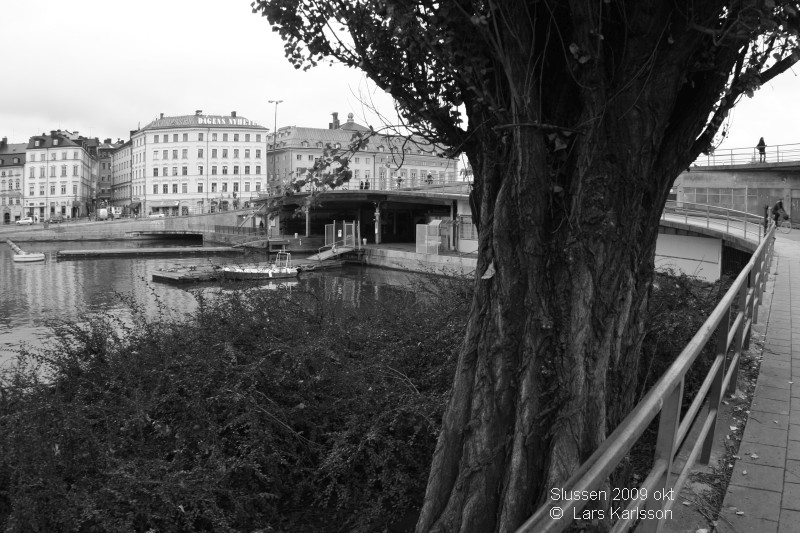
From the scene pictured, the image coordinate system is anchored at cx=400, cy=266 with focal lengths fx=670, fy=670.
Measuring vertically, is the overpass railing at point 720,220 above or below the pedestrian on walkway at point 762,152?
below

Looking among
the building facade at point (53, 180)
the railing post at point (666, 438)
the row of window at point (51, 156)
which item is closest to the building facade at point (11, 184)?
the building facade at point (53, 180)

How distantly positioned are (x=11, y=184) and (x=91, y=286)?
10521 cm

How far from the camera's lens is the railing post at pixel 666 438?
2.59m

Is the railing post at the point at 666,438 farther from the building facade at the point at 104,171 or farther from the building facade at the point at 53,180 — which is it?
the building facade at the point at 104,171

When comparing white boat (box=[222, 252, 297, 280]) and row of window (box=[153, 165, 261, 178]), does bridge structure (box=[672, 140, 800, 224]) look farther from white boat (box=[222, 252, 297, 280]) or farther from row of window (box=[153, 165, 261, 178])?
row of window (box=[153, 165, 261, 178])

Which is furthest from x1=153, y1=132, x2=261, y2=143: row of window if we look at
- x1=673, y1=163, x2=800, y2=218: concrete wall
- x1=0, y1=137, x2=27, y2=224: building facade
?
x1=673, y1=163, x2=800, y2=218: concrete wall

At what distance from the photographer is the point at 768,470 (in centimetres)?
384

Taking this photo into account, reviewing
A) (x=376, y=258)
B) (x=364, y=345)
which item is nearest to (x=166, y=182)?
(x=376, y=258)

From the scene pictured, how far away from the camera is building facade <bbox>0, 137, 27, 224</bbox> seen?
4921 inches

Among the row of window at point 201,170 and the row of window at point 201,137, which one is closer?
the row of window at point 201,137

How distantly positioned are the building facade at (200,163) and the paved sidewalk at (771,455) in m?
104

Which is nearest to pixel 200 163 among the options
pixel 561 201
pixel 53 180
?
pixel 53 180

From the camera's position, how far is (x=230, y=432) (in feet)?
18.8

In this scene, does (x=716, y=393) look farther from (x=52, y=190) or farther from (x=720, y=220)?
(x=52, y=190)
